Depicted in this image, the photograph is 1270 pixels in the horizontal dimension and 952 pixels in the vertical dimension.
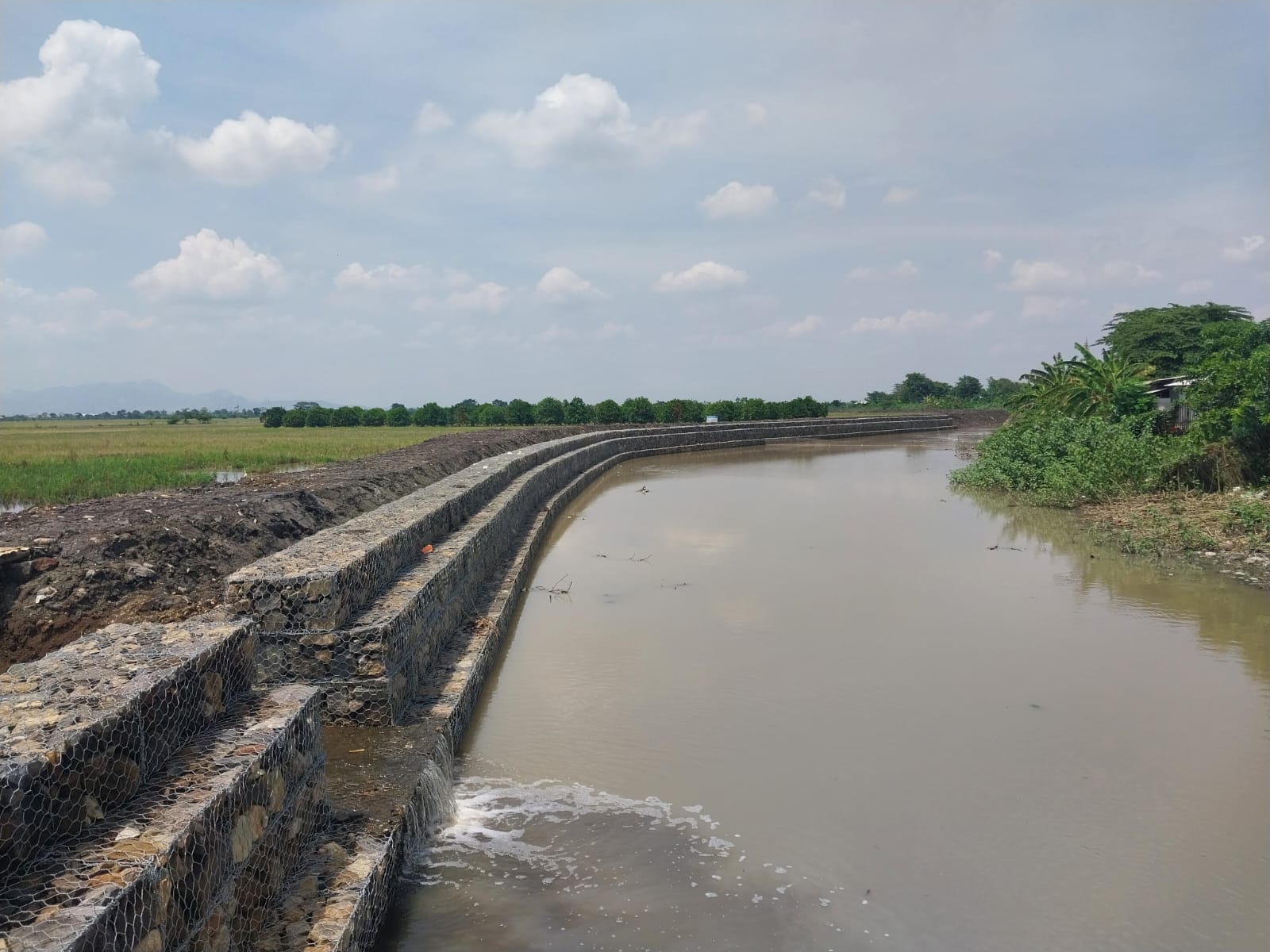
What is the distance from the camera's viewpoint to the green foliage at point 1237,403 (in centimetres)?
1195

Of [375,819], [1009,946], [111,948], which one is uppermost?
[111,948]

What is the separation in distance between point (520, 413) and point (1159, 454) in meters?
29.5

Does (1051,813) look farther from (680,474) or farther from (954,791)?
(680,474)

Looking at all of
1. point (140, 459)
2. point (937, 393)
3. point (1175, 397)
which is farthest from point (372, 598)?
point (937, 393)

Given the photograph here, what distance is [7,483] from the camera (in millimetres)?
11195

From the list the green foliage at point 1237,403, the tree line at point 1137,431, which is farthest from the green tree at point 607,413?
the green foliage at point 1237,403

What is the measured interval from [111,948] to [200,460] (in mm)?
16256

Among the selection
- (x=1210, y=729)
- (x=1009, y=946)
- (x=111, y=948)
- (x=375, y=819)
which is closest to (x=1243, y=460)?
(x=1210, y=729)

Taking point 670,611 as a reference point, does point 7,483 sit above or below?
above

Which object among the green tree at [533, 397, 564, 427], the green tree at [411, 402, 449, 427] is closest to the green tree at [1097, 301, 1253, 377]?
the green tree at [533, 397, 564, 427]

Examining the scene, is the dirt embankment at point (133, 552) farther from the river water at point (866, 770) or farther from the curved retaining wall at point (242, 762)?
the river water at point (866, 770)

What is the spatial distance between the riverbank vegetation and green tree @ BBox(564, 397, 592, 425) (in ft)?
69.4

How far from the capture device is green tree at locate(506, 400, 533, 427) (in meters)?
39.8

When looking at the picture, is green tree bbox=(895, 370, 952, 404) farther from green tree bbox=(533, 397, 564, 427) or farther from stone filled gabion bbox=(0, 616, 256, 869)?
stone filled gabion bbox=(0, 616, 256, 869)
